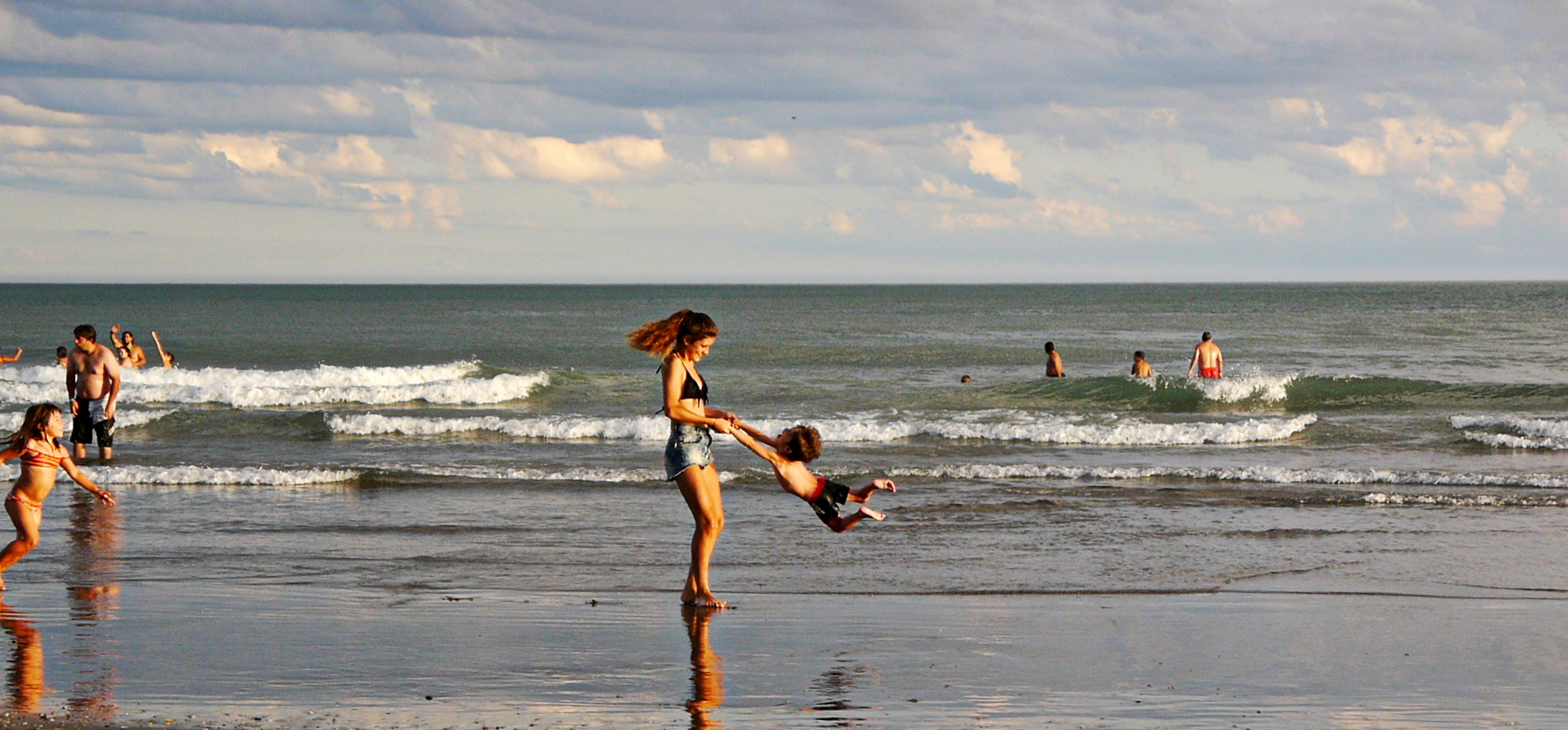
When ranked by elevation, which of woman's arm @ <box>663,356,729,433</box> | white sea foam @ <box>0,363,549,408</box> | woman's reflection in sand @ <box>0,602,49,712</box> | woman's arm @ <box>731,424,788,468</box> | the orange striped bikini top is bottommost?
woman's reflection in sand @ <box>0,602,49,712</box>

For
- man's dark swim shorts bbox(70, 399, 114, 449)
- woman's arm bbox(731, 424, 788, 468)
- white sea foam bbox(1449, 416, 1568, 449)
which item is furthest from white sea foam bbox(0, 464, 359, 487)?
white sea foam bbox(1449, 416, 1568, 449)

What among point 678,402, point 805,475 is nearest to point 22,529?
point 678,402

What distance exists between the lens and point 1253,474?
13.3 meters

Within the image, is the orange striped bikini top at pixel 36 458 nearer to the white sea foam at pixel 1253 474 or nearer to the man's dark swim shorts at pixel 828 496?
the man's dark swim shorts at pixel 828 496

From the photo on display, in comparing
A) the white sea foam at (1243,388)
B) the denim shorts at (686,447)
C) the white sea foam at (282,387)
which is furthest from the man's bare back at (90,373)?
the white sea foam at (1243,388)

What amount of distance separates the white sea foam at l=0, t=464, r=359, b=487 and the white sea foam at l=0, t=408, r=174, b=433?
607cm

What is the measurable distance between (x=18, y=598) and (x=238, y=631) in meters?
1.86

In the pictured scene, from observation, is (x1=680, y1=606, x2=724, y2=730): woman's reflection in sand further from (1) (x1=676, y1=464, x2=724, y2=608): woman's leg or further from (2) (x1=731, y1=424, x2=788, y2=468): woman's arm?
(2) (x1=731, y1=424, x2=788, y2=468): woman's arm

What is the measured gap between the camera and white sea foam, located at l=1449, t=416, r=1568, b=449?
16219 millimetres

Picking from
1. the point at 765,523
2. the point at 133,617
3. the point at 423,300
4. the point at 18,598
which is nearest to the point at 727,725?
the point at 133,617

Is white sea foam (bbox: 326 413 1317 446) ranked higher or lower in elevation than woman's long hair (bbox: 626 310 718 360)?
lower

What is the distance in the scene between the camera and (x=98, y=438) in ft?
46.3

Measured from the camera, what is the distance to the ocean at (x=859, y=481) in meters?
8.32

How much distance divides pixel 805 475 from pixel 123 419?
1670 cm
